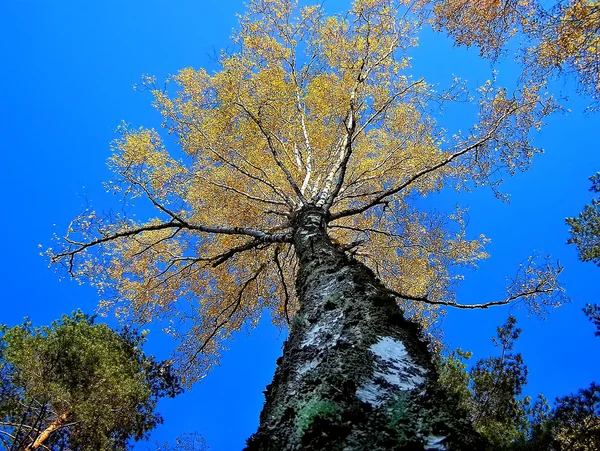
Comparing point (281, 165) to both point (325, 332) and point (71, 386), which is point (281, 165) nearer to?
point (325, 332)

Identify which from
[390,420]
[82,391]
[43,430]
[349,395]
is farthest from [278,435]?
[43,430]

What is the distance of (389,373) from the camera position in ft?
6.81

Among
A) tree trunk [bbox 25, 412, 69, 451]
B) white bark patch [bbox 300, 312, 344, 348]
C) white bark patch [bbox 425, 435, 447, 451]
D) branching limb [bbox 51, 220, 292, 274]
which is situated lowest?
white bark patch [bbox 425, 435, 447, 451]

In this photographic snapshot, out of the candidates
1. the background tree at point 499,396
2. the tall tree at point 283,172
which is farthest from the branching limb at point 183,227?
the background tree at point 499,396

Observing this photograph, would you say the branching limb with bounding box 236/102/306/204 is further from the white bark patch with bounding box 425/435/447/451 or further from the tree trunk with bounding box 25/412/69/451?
the tree trunk with bounding box 25/412/69/451

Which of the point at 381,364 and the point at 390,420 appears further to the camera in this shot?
the point at 381,364

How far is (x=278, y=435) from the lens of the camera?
6.12 feet

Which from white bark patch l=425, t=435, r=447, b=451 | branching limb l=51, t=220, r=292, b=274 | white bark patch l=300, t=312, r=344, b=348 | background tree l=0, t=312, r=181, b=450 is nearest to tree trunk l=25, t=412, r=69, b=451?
background tree l=0, t=312, r=181, b=450

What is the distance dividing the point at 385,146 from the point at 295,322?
7761mm

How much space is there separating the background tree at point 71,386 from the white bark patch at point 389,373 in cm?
770

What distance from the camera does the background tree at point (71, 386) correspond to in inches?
314

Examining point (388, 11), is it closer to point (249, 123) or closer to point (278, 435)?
point (249, 123)

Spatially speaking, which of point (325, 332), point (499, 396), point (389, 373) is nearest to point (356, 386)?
point (389, 373)

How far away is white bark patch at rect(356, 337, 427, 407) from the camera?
6.26 feet
